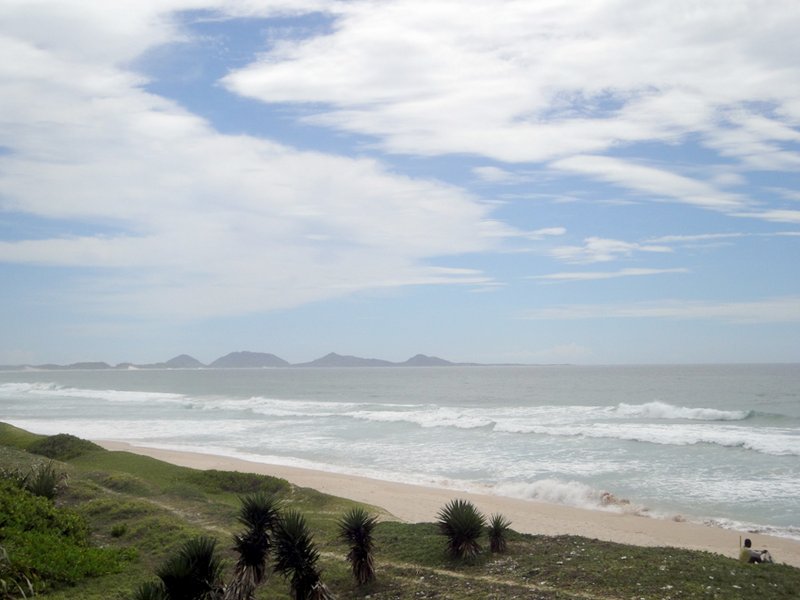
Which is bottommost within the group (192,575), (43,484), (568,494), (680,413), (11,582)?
(11,582)

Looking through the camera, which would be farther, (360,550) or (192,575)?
(360,550)

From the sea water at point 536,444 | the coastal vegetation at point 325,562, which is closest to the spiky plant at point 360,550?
the coastal vegetation at point 325,562

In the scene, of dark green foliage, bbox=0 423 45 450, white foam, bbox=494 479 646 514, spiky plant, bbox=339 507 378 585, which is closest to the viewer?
spiky plant, bbox=339 507 378 585

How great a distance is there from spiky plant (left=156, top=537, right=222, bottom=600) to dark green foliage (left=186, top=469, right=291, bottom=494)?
32.2ft

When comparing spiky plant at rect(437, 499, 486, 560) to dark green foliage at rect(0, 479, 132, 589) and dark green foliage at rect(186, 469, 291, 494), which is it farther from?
dark green foliage at rect(186, 469, 291, 494)

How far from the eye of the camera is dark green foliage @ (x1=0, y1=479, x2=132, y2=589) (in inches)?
405

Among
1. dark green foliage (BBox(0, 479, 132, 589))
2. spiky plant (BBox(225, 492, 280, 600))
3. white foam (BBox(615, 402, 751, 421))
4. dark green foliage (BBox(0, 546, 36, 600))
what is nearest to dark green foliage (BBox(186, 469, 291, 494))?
dark green foliage (BBox(0, 479, 132, 589))

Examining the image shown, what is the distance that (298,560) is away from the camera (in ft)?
32.2

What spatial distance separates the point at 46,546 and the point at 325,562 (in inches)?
169

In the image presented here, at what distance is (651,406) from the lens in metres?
54.7

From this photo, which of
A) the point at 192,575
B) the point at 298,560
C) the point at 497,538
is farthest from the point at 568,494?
the point at 192,575

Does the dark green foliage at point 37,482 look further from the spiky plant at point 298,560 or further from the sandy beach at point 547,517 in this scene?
the sandy beach at point 547,517

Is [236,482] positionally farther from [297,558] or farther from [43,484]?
[297,558]

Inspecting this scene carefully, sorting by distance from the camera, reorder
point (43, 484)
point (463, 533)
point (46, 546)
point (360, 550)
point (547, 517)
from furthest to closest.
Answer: point (547, 517), point (43, 484), point (463, 533), point (46, 546), point (360, 550)
